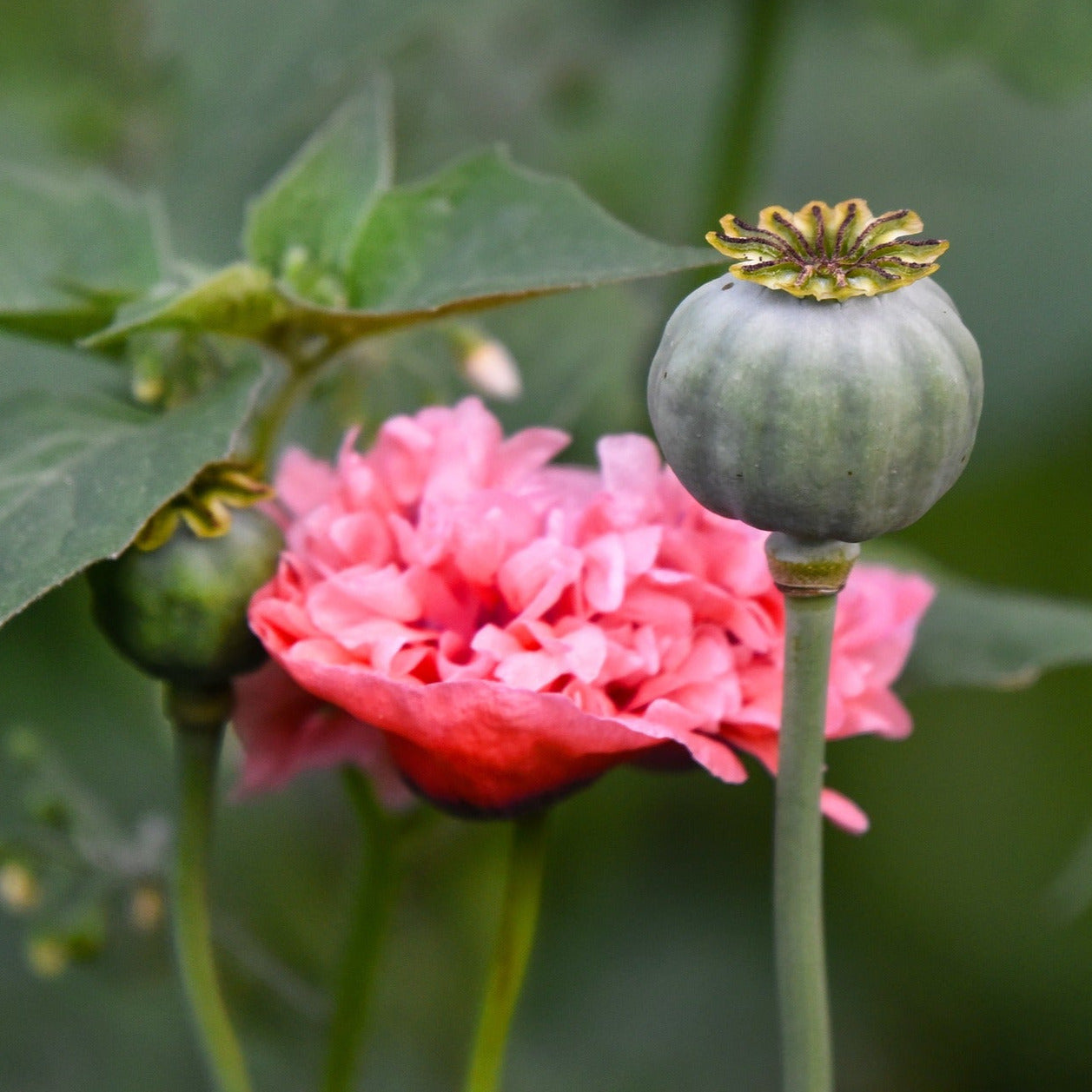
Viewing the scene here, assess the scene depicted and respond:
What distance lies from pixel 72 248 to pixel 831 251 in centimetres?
26

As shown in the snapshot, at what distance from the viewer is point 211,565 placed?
364 millimetres

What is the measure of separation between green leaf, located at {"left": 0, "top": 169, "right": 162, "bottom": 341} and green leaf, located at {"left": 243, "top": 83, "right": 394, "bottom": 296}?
3cm

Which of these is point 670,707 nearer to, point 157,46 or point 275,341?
point 275,341

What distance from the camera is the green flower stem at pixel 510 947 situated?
15.1 inches

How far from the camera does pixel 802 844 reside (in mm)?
A: 316

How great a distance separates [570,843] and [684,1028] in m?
0.11

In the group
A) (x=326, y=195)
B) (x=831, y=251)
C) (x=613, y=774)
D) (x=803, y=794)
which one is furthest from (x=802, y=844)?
(x=613, y=774)

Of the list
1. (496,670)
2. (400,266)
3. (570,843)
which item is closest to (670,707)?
(496,670)

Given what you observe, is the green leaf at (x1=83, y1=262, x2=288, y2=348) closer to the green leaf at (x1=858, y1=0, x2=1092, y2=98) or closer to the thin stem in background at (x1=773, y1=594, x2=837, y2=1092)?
the thin stem in background at (x1=773, y1=594, x2=837, y2=1092)

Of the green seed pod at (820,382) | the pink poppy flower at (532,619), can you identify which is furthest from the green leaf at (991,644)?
the green seed pod at (820,382)

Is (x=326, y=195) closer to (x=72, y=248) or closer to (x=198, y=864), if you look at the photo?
(x=72, y=248)

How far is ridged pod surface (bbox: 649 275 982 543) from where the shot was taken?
26 cm

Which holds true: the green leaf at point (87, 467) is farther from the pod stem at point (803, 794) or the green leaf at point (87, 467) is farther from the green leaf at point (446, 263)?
the pod stem at point (803, 794)

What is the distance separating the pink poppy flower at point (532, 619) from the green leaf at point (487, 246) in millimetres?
34
